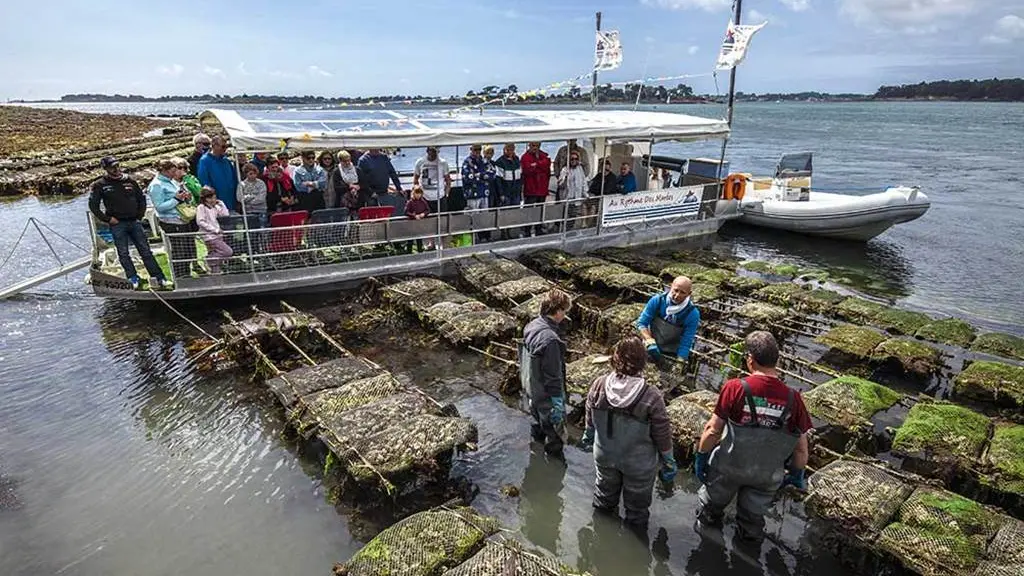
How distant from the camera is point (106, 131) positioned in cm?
5638

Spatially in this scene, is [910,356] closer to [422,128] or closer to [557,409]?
[557,409]

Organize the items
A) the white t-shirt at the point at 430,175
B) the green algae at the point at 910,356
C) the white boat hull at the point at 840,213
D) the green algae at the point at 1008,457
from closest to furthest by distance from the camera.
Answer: the green algae at the point at 1008,457 < the green algae at the point at 910,356 < the white t-shirt at the point at 430,175 < the white boat hull at the point at 840,213

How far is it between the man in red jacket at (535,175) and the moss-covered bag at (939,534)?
9794 millimetres

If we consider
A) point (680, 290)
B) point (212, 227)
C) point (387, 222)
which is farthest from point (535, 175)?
point (680, 290)

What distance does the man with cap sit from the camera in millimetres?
9258

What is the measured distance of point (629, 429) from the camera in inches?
184

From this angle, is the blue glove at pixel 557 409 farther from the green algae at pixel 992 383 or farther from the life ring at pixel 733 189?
the life ring at pixel 733 189

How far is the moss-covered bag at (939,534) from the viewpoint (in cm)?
445

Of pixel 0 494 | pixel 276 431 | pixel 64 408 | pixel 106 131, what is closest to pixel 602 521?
pixel 276 431

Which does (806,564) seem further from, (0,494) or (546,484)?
(0,494)

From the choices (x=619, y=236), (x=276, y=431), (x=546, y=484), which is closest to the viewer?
(x=546, y=484)

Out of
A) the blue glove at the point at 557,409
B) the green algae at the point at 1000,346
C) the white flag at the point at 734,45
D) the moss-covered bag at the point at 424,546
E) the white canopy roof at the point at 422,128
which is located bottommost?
the green algae at the point at 1000,346

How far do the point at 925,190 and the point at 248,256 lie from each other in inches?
1289

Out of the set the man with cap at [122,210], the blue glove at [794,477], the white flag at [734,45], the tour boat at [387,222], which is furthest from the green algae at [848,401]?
the white flag at [734,45]
